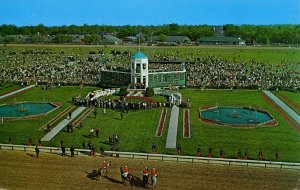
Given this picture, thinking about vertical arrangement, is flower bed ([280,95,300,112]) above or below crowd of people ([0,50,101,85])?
below

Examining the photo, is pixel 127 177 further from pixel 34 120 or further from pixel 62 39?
pixel 62 39

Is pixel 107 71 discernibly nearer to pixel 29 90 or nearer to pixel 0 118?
pixel 29 90

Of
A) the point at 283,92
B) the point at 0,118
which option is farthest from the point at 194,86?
the point at 0,118

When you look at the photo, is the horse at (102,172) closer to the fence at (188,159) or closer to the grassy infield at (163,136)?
the fence at (188,159)

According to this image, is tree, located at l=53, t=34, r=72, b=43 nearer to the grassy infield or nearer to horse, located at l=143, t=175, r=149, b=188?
the grassy infield

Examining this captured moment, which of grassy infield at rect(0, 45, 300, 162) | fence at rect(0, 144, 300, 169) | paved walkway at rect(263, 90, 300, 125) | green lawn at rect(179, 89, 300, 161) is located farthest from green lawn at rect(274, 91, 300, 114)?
fence at rect(0, 144, 300, 169)
